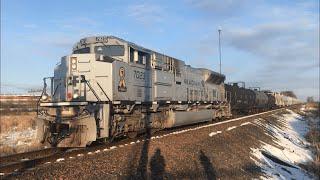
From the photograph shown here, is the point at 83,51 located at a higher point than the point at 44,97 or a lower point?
higher

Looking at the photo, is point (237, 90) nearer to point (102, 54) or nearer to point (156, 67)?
point (156, 67)

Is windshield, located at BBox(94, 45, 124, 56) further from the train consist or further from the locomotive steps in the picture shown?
the locomotive steps

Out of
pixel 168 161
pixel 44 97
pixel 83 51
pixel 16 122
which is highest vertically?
pixel 83 51

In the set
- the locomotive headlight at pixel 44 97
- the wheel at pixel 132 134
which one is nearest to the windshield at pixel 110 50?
the locomotive headlight at pixel 44 97

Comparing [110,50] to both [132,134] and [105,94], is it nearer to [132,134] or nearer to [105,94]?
[105,94]

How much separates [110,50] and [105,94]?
2.08 meters

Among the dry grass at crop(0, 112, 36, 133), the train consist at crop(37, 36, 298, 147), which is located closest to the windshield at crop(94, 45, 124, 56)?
the train consist at crop(37, 36, 298, 147)

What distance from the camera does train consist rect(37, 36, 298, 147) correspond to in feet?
43.8

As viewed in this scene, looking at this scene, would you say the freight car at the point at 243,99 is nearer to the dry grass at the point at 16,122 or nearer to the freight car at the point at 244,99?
the freight car at the point at 244,99

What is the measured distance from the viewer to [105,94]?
1415 cm

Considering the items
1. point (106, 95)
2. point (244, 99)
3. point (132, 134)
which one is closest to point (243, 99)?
point (244, 99)

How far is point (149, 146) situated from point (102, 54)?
4.07 m

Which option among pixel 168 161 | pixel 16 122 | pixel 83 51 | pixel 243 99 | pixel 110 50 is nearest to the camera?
pixel 168 161

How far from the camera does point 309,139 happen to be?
28.7m
